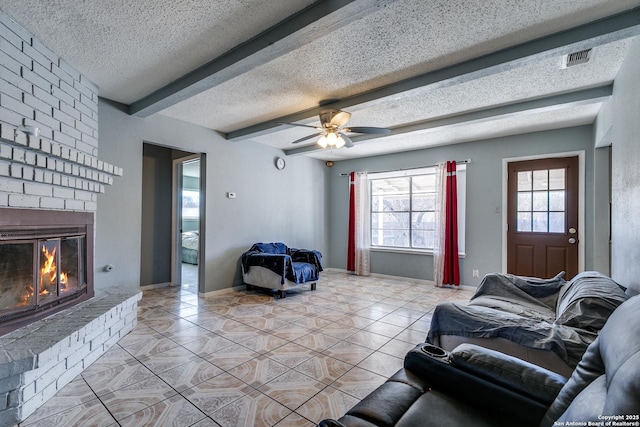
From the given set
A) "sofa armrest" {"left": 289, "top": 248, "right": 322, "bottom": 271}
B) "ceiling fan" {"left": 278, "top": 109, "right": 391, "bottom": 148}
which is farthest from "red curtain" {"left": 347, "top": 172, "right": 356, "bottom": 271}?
"ceiling fan" {"left": 278, "top": 109, "right": 391, "bottom": 148}

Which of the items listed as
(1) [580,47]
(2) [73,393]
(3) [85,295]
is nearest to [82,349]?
(2) [73,393]

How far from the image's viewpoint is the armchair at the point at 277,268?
4238mm

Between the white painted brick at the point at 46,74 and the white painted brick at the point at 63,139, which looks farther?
the white painted brick at the point at 63,139

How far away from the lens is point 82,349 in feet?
7.08

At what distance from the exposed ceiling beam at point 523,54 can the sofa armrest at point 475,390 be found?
222 centimetres

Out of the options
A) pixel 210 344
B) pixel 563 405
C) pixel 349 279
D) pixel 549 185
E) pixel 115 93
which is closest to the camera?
pixel 563 405

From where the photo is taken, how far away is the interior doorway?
14.5 ft

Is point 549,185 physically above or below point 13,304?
above

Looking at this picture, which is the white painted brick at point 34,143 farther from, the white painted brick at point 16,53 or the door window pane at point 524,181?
the door window pane at point 524,181

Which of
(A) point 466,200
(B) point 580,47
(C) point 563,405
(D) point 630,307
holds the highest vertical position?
(B) point 580,47

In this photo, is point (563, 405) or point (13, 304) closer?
point (563, 405)

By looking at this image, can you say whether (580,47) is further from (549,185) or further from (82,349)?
(82,349)

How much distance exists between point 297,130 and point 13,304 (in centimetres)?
342

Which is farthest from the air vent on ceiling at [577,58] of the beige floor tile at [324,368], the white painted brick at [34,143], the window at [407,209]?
the white painted brick at [34,143]
